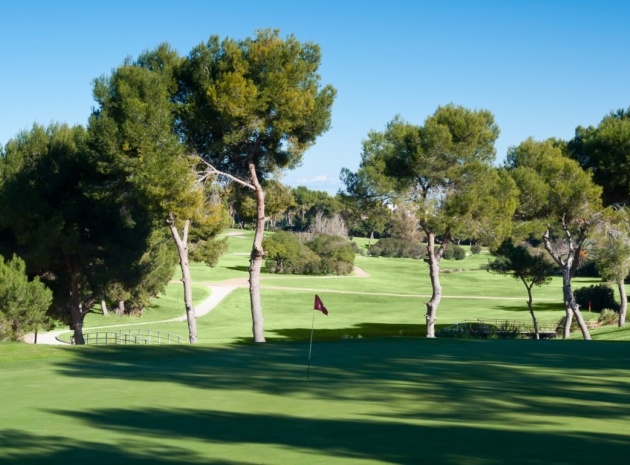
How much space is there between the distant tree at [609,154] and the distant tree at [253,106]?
43.7ft

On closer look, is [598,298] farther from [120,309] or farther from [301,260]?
[301,260]

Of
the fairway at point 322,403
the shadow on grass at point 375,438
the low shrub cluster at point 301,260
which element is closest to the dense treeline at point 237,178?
the fairway at point 322,403

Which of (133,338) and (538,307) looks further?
(538,307)

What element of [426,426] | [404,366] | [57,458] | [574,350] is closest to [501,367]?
[404,366]

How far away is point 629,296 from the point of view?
65562mm

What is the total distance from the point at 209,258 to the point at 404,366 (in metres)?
43.8

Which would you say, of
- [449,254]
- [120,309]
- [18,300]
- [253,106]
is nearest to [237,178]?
[253,106]

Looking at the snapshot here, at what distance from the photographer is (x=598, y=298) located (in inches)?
2258

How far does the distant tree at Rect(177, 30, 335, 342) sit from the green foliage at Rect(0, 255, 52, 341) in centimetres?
836

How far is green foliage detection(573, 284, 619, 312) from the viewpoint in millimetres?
57188

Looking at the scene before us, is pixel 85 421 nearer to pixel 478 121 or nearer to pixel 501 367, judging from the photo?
pixel 501 367

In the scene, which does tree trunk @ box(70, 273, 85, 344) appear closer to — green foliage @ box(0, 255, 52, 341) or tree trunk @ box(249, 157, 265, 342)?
green foliage @ box(0, 255, 52, 341)

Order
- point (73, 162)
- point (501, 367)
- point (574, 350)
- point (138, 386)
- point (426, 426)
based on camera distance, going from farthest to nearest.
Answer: point (73, 162)
point (574, 350)
point (501, 367)
point (138, 386)
point (426, 426)

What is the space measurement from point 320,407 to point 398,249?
11362 cm
